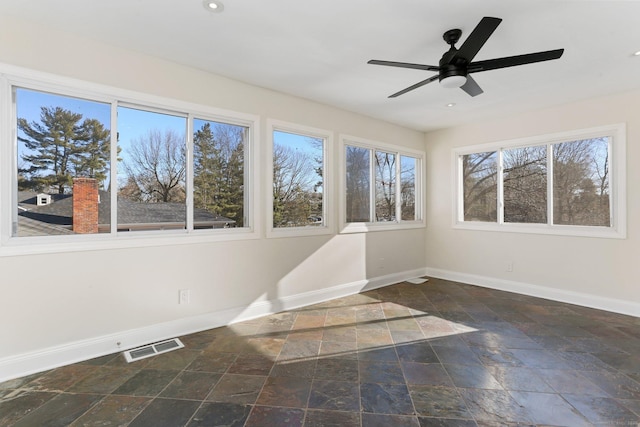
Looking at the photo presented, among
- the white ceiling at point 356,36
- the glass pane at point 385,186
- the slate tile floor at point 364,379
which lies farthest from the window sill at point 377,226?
the white ceiling at point 356,36

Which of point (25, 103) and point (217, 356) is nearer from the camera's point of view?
point (25, 103)

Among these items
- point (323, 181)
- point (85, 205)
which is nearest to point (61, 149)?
point (85, 205)

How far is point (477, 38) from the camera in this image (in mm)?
2082

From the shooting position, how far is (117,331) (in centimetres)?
272

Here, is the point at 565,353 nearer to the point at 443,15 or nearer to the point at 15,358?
the point at 443,15

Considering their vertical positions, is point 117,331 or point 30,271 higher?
point 30,271

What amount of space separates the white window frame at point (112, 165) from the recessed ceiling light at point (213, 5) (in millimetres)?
1124

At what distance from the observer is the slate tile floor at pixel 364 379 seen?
188 centimetres

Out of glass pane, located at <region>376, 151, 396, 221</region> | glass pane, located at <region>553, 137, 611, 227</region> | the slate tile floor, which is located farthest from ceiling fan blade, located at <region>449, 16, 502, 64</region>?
glass pane, located at <region>553, 137, 611, 227</region>

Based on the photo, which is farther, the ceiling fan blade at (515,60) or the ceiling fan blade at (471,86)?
the ceiling fan blade at (471,86)

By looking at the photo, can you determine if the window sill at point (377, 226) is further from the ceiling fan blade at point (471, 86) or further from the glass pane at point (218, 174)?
the ceiling fan blade at point (471, 86)

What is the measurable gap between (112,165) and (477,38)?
3122 millimetres

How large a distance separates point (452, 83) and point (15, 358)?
4034 millimetres

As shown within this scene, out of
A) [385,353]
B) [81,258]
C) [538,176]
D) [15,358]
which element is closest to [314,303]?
[385,353]
